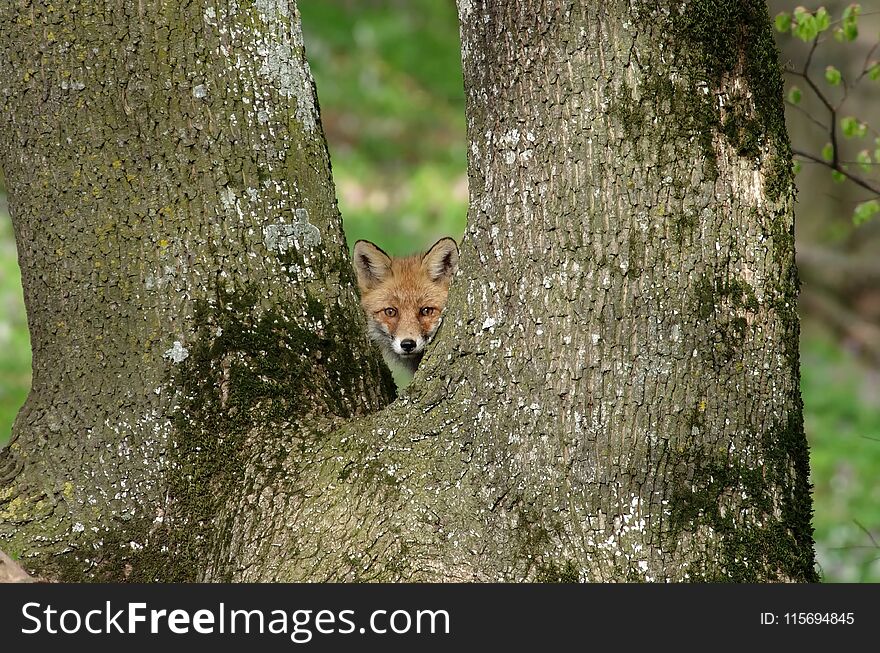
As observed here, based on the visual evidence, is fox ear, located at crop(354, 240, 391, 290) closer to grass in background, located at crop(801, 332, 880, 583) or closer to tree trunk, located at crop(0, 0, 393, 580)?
tree trunk, located at crop(0, 0, 393, 580)

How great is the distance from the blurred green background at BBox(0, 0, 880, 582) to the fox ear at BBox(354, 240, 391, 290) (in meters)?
1.21

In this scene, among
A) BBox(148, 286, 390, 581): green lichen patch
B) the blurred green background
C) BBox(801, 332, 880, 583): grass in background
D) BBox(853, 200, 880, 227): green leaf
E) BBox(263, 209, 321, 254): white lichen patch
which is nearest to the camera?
BBox(148, 286, 390, 581): green lichen patch

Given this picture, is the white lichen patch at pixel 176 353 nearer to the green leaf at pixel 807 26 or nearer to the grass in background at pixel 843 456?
the green leaf at pixel 807 26

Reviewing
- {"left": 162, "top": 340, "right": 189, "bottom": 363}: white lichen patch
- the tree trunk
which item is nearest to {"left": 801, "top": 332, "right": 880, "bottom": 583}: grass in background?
the tree trunk

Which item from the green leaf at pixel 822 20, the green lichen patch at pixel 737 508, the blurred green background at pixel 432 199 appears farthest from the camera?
the blurred green background at pixel 432 199

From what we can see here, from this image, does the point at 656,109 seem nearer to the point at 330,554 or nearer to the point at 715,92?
the point at 715,92

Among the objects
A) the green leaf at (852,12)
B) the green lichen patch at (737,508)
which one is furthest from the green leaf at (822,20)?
the green lichen patch at (737,508)

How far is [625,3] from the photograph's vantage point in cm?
307

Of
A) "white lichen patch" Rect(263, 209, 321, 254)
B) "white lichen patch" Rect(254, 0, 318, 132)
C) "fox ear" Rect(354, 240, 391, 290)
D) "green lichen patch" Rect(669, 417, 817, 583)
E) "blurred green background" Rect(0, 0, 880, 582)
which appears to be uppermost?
"blurred green background" Rect(0, 0, 880, 582)

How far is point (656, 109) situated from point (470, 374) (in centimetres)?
101

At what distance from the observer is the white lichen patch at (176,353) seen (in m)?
3.58

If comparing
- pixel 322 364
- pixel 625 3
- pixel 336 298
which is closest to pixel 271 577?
pixel 322 364

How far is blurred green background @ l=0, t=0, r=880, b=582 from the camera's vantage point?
24.8ft

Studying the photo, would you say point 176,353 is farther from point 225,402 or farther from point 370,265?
point 370,265
